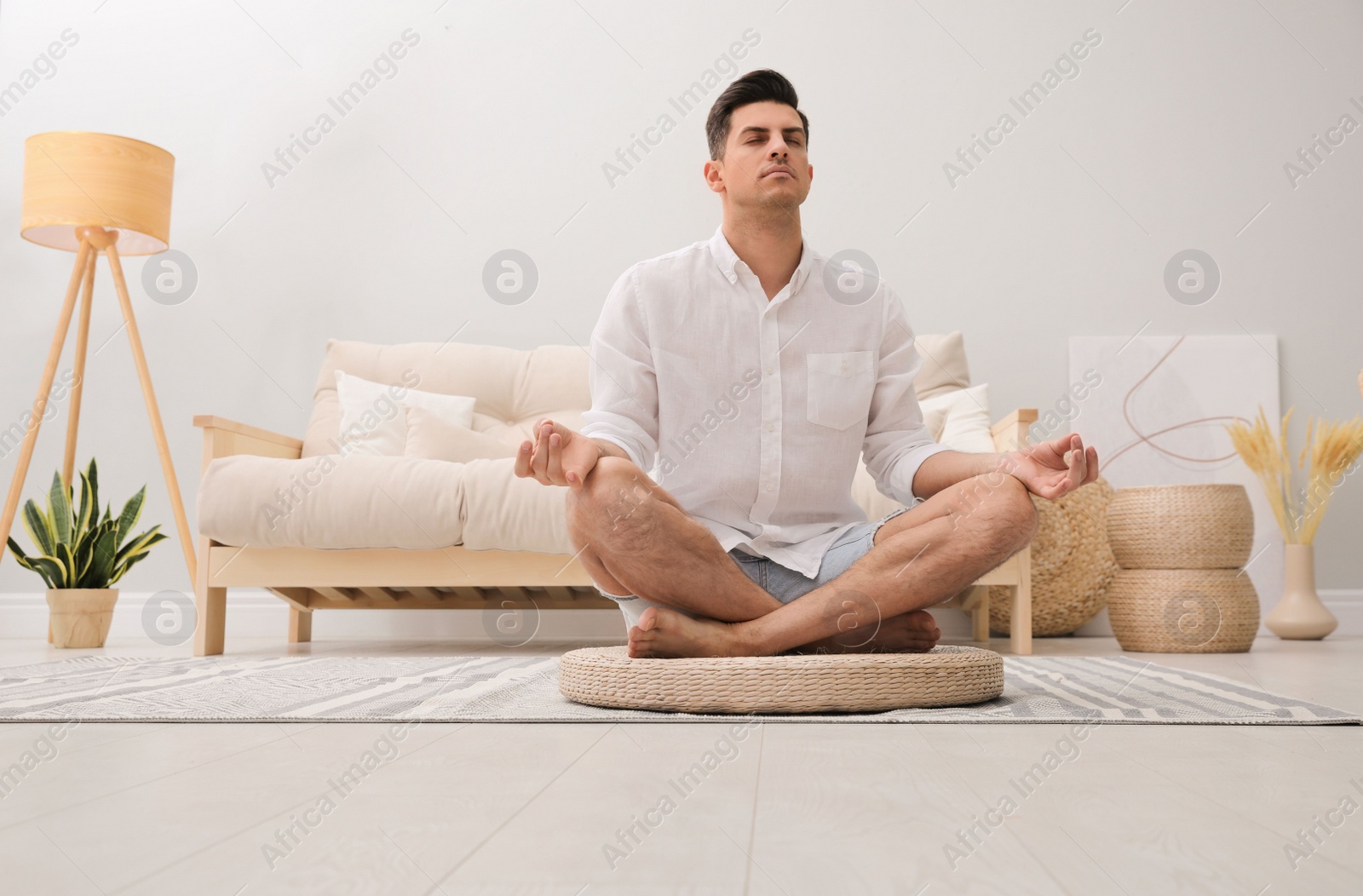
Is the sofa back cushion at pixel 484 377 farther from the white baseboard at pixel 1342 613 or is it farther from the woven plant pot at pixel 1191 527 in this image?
the white baseboard at pixel 1342 613

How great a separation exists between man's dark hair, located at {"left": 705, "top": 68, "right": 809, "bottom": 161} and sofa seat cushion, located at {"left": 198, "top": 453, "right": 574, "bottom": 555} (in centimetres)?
93

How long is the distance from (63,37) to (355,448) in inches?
79.1

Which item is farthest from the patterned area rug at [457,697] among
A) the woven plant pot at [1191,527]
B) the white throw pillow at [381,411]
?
the white throw pillow at [381,411]

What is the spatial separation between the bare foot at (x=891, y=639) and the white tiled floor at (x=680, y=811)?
28 cm

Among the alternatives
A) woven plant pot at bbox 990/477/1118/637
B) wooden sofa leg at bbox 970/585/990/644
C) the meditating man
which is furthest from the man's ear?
woven plant pot at bbox 990/477/1118/637

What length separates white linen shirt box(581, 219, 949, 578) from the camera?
1516 mm

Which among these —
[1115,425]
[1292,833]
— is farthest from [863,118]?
[1292,833]

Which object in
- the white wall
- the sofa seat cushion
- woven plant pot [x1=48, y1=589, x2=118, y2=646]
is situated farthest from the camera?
the white wall

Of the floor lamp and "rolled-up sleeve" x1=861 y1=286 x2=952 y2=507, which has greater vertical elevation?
the floor lamp

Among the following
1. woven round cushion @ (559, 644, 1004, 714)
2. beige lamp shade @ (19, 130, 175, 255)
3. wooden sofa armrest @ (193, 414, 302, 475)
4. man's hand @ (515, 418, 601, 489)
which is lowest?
woven round cushion @ (559, 644, 1004, 714)

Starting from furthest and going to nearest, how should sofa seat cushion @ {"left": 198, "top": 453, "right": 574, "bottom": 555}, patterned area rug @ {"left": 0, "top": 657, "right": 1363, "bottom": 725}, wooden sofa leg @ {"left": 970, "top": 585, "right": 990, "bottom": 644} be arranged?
wooden sofa leg @ {"left": 970, "top": 585, "right": 990, "bottom": 644} < sofa seat cushion @ {"left": 198, "top": 453, "right": 574, "bottom": 555} < patterned area rug @ {"left": 0, "top": 657, "right": 1363, "bottom": 725}

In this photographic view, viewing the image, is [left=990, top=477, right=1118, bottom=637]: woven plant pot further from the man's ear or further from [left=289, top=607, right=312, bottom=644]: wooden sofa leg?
[left=289, top=607, right=312, bottom=644]: wooden sofa leg

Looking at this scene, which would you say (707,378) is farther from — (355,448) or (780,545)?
(355,448)

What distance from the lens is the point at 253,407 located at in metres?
3.30
